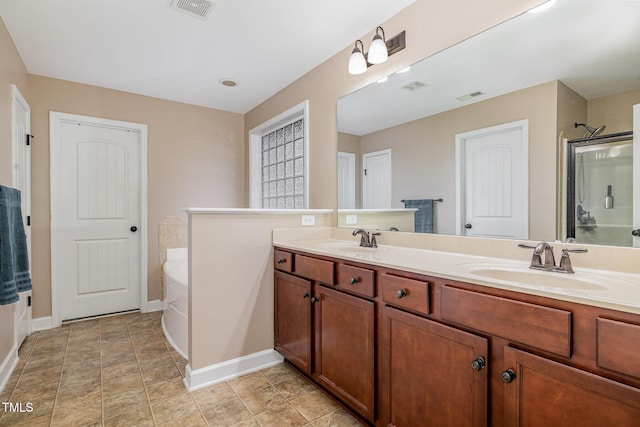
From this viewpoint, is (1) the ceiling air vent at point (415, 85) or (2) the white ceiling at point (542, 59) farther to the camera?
(1) the ceiling air vent at point (415, 85)

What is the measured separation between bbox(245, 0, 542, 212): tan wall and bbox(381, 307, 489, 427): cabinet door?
4.78 ft

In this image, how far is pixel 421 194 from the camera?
2041 millimetres

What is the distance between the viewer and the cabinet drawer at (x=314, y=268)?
1.77m

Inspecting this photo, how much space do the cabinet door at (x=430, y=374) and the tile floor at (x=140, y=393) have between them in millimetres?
458

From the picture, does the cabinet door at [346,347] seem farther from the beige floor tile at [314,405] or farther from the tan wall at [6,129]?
the tan wall at [6,129]

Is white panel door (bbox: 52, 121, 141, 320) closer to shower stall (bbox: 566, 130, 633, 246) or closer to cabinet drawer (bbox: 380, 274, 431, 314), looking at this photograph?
cabinet drawer (bbox: 380, 274, 431, 314)

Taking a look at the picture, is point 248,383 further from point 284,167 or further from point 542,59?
point 542,59

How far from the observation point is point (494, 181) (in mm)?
1667

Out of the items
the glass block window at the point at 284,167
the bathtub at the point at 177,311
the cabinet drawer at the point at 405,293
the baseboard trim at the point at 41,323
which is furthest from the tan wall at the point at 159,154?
the cabinet drawer at the point at 405,293

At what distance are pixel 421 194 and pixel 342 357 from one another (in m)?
1.10

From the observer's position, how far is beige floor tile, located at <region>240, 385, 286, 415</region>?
179 cm

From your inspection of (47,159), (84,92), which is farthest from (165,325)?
(84,92)

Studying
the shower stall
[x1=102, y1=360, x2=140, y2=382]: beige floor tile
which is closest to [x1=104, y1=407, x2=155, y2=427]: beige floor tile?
[x1=102, y1=360, x2=140, y2=382]: beige floor tile

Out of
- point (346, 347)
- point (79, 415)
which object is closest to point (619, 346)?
point (346, 347)
